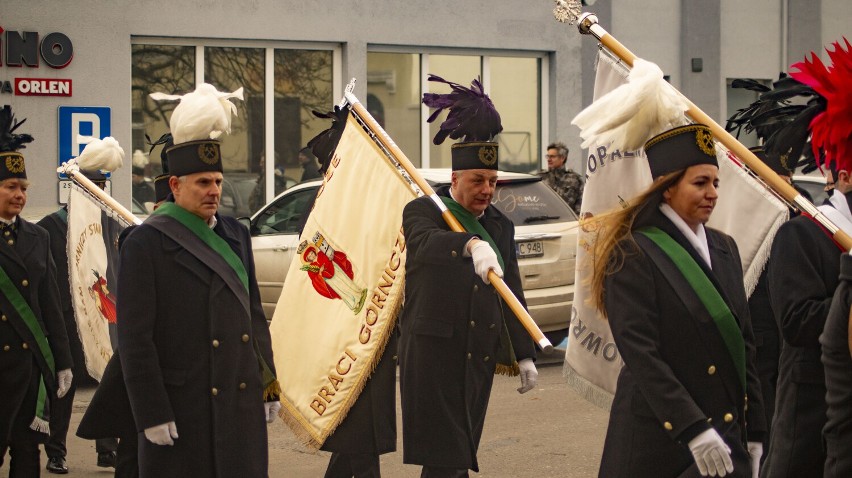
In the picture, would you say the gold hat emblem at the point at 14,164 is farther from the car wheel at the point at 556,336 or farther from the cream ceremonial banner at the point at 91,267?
the car wheel at the point at 556,336

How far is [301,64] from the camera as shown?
63.6ft

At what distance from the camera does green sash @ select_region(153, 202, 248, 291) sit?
552 cm

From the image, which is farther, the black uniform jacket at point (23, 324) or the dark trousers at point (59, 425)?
the dark trousers at point (59, 425)

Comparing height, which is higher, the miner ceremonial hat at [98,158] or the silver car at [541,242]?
the miner ceremonial hat at [98,158]

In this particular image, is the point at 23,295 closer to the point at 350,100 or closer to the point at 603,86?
the point at 350,100

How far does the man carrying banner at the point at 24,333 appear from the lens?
7.05 m

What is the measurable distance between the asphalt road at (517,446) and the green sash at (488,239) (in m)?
1.42

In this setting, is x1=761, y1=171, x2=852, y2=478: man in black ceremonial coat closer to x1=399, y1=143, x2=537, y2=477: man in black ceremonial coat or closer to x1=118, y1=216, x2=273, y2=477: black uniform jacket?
x1=399, y1=143, x2=537, y2=477: man in black ceremonial coat

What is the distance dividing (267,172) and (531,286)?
7.71 m

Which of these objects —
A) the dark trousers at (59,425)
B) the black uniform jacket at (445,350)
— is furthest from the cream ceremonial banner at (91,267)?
the black uniform jacket at (445,350)

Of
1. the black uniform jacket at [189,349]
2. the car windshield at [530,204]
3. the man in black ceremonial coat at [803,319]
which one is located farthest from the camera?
the car windshield at [530,204]

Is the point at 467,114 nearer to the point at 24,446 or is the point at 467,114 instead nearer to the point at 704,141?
the point at 704,141

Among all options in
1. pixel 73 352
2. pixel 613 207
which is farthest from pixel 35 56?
pixel 613 207

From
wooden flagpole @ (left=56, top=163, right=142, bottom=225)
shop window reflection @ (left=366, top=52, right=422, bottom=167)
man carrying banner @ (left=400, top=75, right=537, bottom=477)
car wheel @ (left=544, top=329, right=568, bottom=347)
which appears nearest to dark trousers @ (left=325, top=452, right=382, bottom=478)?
man carrying banner @ (left=400, top=75, right=537, bottom=477)
